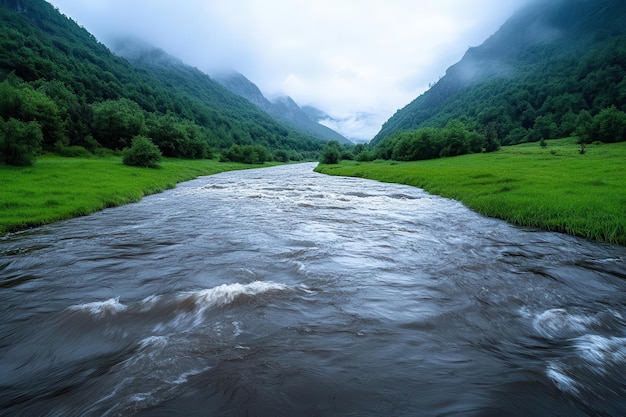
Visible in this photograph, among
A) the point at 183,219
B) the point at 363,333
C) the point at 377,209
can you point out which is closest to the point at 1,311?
the point at 363,333

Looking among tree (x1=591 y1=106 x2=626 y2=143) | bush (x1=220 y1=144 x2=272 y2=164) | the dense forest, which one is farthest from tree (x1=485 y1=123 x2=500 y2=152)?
the dense forest

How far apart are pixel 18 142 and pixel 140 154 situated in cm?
1893

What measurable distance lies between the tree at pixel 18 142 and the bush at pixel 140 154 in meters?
16.5

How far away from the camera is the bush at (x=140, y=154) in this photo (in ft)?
165

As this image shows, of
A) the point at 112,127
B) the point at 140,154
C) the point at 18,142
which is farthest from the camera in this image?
the point at 112,127

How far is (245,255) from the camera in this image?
11.2m

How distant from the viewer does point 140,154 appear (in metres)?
50.3

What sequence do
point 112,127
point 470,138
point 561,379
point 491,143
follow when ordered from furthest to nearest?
point 470,138 < point 491,143 < point 112,127 < point 561,379

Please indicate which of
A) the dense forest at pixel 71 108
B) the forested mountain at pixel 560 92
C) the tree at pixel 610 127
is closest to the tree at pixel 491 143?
the tree at pixel 610 127

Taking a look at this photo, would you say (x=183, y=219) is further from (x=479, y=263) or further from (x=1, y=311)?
(x=479, y=263)

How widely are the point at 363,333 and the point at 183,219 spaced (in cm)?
1509

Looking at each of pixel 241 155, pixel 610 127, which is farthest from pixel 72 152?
pixel 610 127

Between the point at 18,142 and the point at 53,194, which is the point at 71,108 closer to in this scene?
the point at 18,142

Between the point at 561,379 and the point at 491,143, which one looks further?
the point at 491,143
